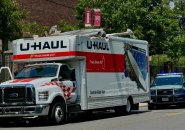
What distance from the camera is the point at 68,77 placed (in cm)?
1791

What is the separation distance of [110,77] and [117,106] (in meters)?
1.64

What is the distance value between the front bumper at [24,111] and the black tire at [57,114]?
0.28m

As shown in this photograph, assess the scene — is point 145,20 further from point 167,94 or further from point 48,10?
point 48,10

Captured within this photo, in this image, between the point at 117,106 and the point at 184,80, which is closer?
the point at 117,106

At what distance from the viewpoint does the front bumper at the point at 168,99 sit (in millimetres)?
24609

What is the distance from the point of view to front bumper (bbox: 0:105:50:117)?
16219 millimetres

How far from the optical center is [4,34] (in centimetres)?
2664

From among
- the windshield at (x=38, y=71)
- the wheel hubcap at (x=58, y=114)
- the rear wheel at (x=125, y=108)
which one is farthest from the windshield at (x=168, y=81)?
the wheel hubcap at (x=58, y=114)

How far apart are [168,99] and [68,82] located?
8.46m

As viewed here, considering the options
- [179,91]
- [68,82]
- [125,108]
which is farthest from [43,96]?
[179,91]

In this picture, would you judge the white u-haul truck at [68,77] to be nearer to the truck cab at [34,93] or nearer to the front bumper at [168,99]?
the truck cab at [34,93]

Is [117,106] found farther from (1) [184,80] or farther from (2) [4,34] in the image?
(2) [4,34]

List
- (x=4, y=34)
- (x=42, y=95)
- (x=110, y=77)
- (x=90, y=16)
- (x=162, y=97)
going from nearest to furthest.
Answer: (x=42, y=95)
(x=110, y=77)
(x=162, y=97)
(x=4, y=34)
(x=90, y=16)

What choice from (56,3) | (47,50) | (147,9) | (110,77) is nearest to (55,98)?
(47,50)
